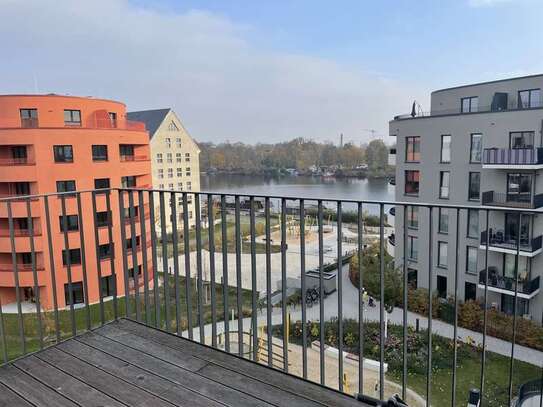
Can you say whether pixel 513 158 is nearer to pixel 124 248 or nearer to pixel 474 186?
pixel 474 186

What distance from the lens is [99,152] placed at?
1608cm

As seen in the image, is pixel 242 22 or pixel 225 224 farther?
pixel 242 22

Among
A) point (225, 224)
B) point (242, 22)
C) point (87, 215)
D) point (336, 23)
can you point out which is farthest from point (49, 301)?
point (225, 224)

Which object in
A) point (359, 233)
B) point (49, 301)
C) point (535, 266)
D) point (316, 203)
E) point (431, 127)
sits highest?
point (431, 127)

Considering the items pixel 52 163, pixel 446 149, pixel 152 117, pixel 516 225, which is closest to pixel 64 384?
pixel 516 225

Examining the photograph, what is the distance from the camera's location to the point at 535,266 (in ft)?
37.0

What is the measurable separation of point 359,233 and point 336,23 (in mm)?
14106

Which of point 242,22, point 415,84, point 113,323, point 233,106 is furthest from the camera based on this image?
point 233,106

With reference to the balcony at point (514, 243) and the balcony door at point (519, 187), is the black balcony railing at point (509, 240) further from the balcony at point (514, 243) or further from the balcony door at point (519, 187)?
the balcony door at point (519, 187)

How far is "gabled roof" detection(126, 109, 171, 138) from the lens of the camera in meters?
25.3

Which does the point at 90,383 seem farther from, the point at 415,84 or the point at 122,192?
the point at 415,84

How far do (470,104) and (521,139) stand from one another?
3370 millimetres

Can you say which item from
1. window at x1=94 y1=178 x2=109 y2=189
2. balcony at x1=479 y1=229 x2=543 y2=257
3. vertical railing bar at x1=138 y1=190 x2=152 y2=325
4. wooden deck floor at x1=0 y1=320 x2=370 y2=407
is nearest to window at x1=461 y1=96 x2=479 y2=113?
balcony at x1=479 y1=229 x2=543 y2=257

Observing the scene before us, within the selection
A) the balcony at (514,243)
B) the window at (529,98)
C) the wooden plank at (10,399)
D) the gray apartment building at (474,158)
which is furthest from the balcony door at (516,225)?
the window at (529,98)
